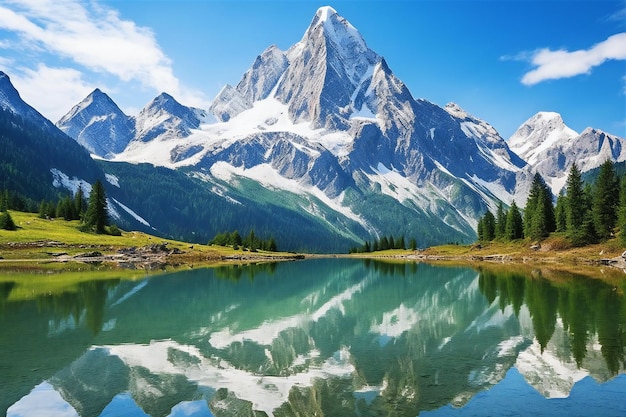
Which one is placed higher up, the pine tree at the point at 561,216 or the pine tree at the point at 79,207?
the pine tree at the point at 79,207

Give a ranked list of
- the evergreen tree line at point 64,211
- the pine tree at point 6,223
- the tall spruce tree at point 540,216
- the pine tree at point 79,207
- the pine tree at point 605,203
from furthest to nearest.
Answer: the pine tree at point 79,207 < the evergreen tree line at point 64,211 < the tall spruce tree at point 540,216 < the pine tree at point 6,223 < the pine tree at point 605,203

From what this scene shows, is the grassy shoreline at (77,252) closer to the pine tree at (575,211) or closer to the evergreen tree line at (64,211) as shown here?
the evergreen tree line at (64,211)

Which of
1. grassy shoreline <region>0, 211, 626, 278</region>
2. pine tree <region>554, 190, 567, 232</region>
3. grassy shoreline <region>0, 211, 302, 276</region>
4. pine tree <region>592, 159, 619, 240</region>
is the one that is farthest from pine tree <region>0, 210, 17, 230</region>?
pine tree <region>592, 159, 619, 240</region>

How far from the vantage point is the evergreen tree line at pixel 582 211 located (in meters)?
114

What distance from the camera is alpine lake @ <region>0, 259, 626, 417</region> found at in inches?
774

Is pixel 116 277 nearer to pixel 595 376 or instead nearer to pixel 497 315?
pixel 497 315

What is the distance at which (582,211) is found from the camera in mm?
121688

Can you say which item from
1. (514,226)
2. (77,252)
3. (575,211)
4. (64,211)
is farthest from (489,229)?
(64,211)

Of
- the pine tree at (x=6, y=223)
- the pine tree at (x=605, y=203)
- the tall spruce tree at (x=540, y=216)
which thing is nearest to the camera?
the pine tree at (x=605, y=203)

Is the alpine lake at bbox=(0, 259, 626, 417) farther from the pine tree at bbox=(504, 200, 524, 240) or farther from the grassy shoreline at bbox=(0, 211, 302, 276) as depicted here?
the pine tree at bbox=(504, 200, 524, 240)

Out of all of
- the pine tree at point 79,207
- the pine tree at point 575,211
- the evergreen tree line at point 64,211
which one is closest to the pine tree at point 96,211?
the evergreen tree line at point 64,211

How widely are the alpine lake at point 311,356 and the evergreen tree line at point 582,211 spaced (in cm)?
7020

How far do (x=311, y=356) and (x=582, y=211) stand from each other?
11602cm

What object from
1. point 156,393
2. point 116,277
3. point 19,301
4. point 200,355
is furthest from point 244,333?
point 116,277
